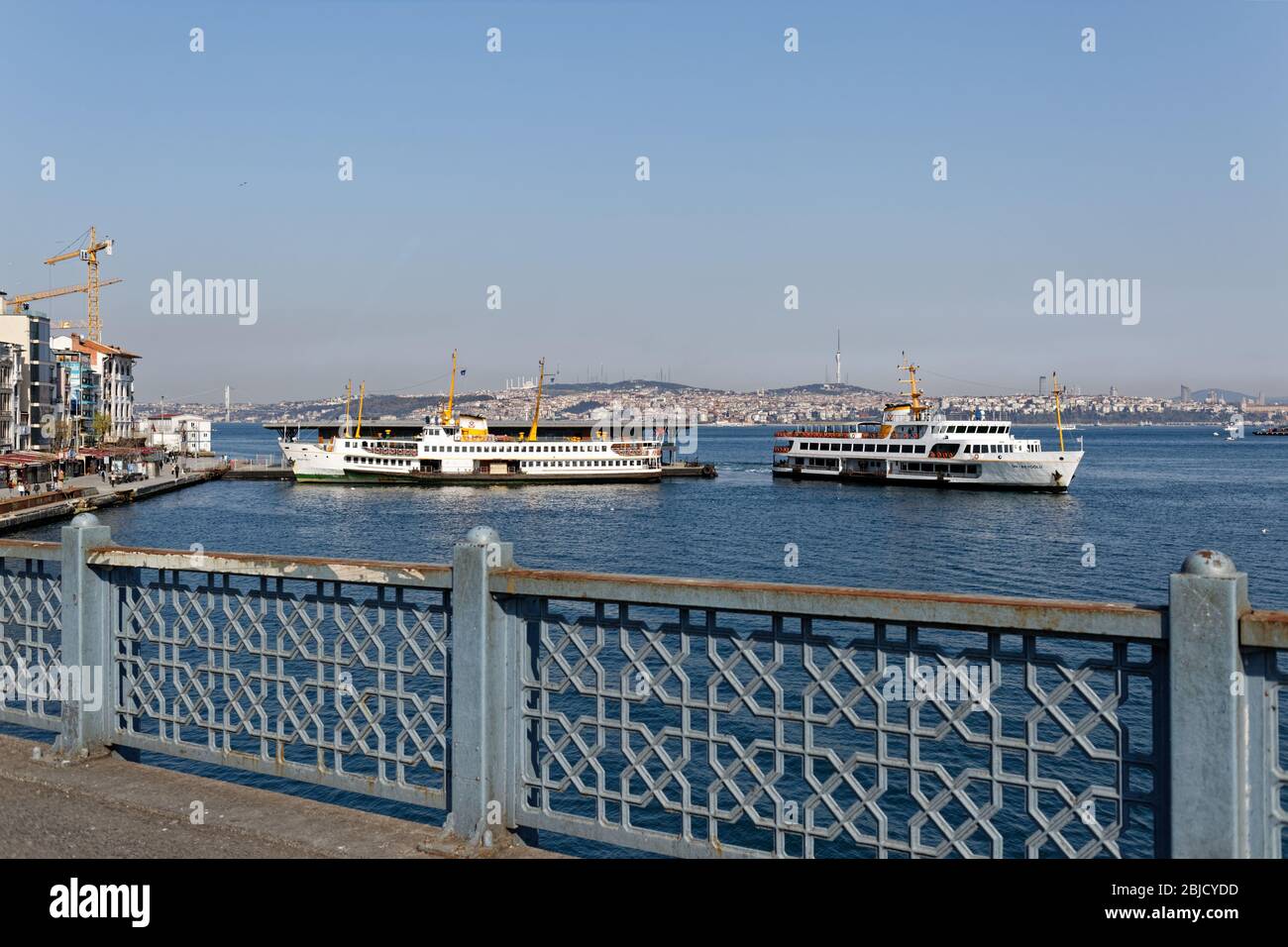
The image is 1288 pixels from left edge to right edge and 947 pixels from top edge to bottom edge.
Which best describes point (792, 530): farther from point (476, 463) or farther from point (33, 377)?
point (33, 377)

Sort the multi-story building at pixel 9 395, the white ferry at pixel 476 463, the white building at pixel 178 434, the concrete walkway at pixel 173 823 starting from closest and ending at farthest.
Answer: the concrete walkway at pixel 173 823
the multi-story building at pixel 9 395
the white ferry at pixel 476 463
the white building at pixel 178 434

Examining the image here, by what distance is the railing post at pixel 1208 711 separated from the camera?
3.53 metres

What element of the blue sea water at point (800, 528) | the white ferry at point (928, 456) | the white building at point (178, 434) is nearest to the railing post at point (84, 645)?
the blue sea water at point (800, 528)

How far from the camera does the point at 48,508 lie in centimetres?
6075

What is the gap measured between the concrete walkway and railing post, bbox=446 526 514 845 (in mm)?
207

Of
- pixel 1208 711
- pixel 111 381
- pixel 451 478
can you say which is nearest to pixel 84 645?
pixel 1208 711

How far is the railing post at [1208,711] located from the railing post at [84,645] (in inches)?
234

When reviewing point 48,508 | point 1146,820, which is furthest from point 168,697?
point 48,508

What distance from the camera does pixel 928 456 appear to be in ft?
309

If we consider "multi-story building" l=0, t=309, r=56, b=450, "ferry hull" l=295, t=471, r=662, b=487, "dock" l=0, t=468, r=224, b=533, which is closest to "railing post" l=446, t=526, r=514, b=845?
"dock" l=0, t=468, r=224, b=533

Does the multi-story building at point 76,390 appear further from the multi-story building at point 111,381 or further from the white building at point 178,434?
the white building at point 178,434

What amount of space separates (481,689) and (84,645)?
10.3ft

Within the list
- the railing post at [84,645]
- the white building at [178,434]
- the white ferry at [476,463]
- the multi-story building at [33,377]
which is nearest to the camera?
the railing post at [84,645]

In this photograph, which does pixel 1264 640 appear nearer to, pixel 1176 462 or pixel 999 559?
pixel 999 559
